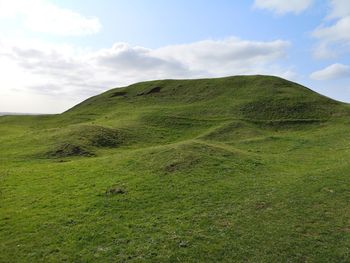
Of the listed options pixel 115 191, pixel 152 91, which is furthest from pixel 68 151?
pixel 152 91

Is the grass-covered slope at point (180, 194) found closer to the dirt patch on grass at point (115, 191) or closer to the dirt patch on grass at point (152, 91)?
the dirt patch on grass at point (115, 191)

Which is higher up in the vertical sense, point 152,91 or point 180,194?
point 152,91

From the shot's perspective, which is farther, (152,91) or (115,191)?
(152,91)

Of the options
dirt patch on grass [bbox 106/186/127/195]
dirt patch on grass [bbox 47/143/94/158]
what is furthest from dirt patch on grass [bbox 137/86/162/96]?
dirt patch on grass [bbox 106/186/127/195]

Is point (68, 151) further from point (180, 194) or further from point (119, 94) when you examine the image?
point (119, 94)

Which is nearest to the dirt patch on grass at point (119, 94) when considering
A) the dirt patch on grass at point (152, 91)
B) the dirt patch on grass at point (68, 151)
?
the dirt patch on grass at point (152, 91)

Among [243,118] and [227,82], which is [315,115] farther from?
[227,82]

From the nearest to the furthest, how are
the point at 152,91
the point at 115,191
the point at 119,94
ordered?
the point at 115,191, the point at 152,91, the point at 119,94

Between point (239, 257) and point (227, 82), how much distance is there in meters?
61.7

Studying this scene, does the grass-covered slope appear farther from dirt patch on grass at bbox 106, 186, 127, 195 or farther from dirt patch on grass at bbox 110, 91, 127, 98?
dirt patch on grass at bbox 110, 91, 127, 98

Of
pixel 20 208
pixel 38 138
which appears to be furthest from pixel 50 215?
pixel 38 138

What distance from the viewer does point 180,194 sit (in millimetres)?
23688

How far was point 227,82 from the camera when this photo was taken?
75375 mm

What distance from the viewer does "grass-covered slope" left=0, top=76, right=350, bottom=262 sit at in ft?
55.8
